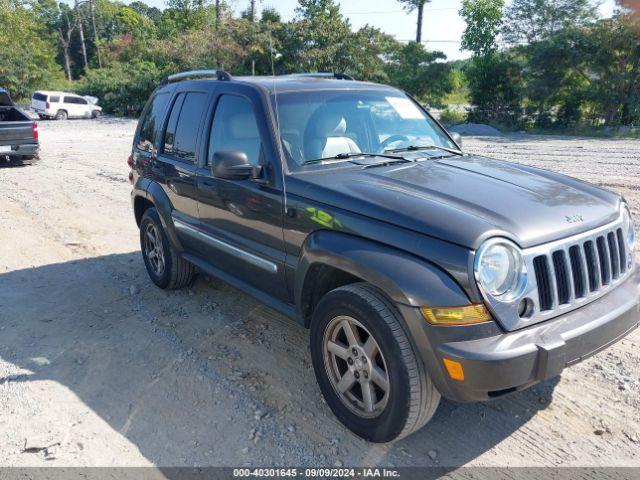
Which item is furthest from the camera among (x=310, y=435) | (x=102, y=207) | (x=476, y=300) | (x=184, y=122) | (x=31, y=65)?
(x=31, y=65)

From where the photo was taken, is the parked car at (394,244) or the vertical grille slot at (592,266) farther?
the vertical grille slot at (592,266)

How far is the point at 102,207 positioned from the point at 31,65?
128ft

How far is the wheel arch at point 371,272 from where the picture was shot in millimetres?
2602

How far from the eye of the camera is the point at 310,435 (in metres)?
3.20

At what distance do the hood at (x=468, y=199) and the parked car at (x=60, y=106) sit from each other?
33.4 meters

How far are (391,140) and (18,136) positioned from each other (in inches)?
487

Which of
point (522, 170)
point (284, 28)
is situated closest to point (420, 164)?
point (522, 170)

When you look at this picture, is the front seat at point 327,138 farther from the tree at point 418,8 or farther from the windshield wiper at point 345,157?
the tree at point 418,8

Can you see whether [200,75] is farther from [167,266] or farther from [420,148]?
[420,148]

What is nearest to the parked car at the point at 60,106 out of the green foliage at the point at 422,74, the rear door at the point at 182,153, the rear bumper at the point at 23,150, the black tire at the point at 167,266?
the green foliage at the point at 422,74

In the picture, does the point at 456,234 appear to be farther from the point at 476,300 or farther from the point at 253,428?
the point at 253,428

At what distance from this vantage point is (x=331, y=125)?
12.9 ft

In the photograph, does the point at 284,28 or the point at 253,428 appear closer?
the point at 253,428

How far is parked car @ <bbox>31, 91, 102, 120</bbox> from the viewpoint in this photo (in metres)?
32.1
